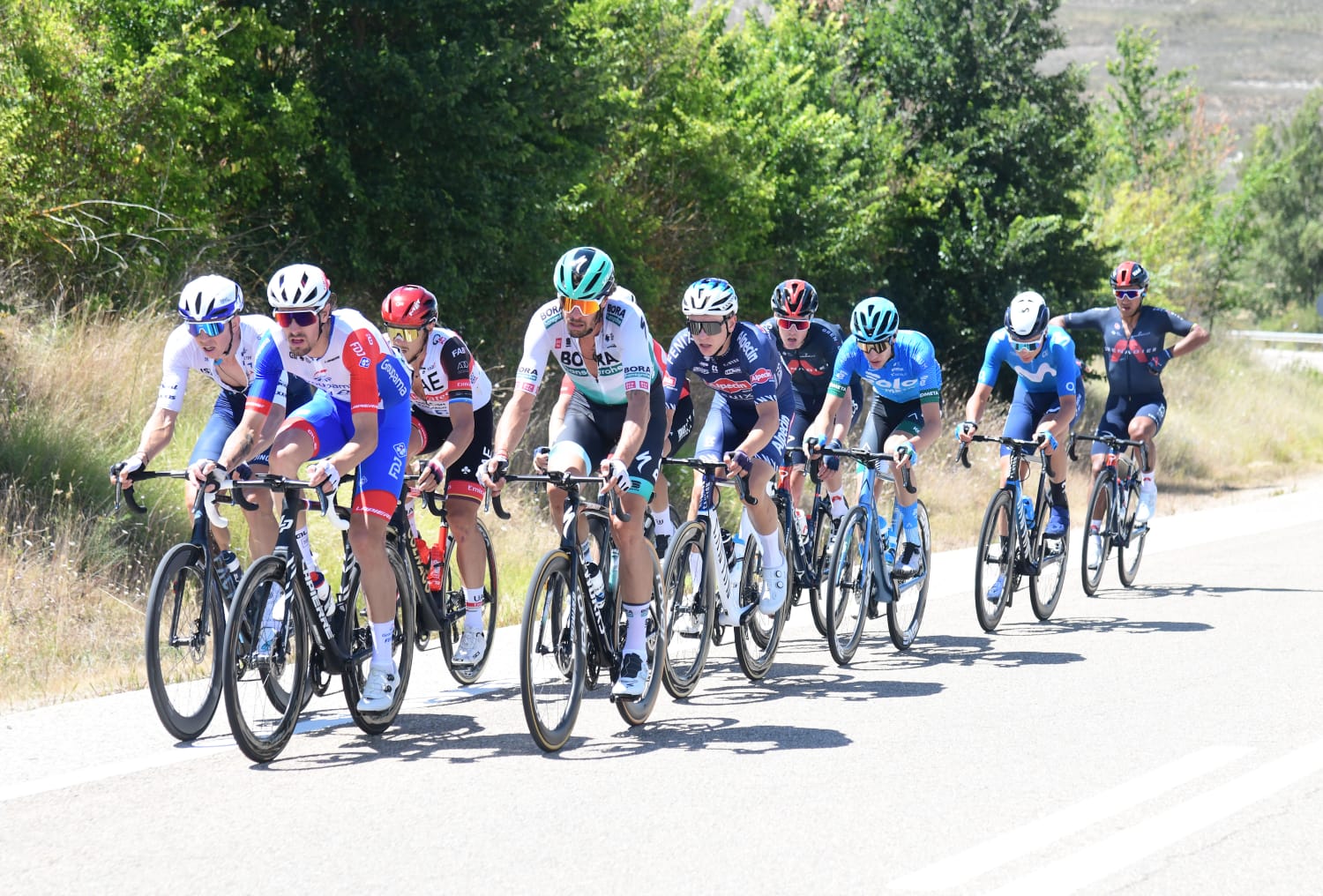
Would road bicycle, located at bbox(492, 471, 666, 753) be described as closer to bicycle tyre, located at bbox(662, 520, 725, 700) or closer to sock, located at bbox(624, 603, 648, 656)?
sock, located at bbox(624, 603, 648, 656)

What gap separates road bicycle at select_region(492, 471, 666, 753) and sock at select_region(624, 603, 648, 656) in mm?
55

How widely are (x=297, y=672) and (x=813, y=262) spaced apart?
53.9 ft

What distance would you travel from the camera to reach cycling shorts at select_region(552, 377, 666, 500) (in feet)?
23.4

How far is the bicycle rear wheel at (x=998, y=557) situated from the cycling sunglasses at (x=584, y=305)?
400 centimetres

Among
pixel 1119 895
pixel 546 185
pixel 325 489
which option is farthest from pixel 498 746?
pixel 546 185

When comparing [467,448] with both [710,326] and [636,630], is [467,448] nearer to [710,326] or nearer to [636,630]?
[710,326]

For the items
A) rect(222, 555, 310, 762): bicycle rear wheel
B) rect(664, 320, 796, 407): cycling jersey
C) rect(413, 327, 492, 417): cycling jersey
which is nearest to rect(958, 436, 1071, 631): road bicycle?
rect(664, 320, 796, 407): cycling jersey

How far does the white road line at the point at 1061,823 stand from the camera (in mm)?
4980

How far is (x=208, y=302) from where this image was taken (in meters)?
7.38

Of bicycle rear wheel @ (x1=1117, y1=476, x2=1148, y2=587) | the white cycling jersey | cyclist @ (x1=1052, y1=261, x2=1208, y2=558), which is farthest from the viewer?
cyclist @ (x1=1052, y1=261, x2=1208, y2=558)

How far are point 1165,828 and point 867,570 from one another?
3.58 meters

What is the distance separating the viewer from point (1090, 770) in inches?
250

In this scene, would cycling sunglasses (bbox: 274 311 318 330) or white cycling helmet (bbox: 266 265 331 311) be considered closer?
white cycling helmet (bbox: 266 265 331 311)

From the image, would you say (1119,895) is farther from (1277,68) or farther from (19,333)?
(1277,68)
